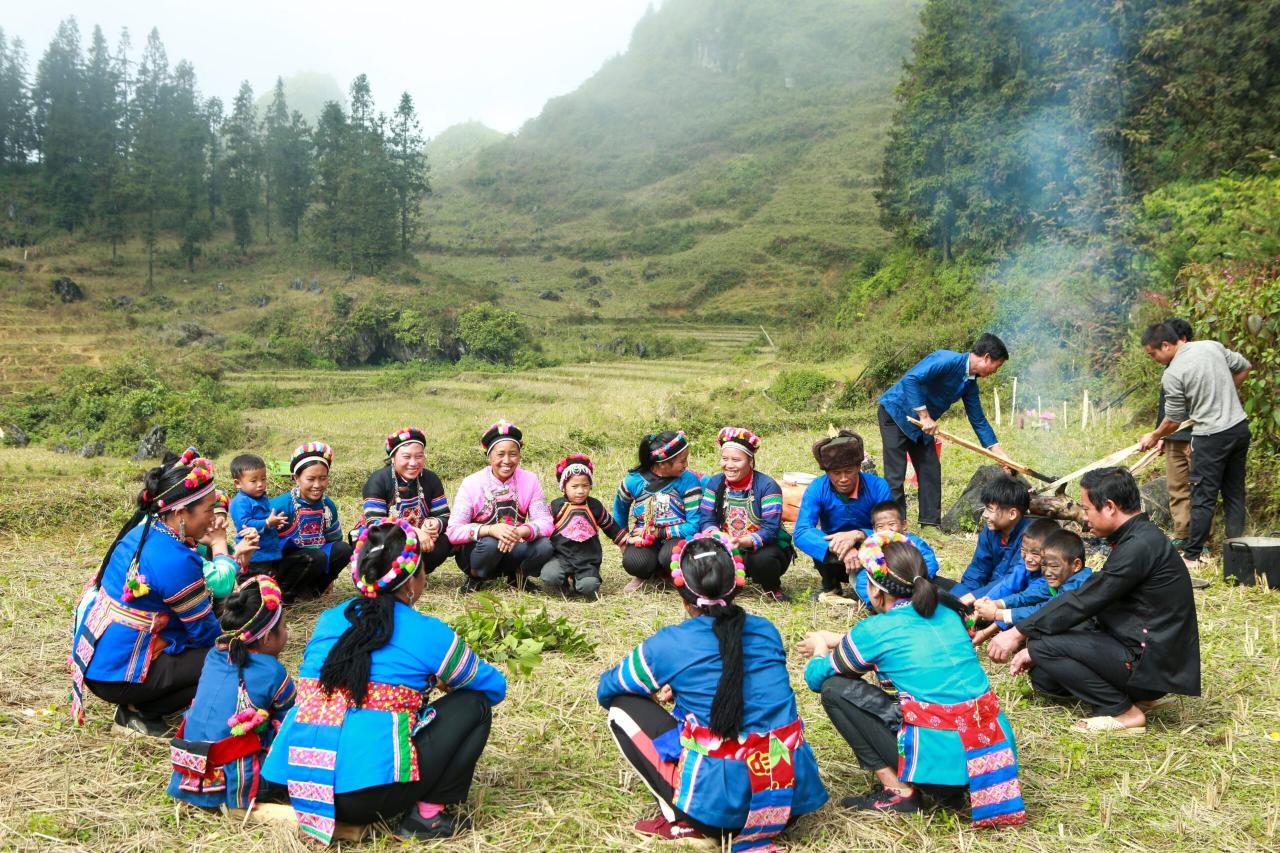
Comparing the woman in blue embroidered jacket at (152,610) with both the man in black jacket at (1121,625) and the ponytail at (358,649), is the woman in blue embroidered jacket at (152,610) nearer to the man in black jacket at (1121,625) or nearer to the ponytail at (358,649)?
the ponytail at (358,649)

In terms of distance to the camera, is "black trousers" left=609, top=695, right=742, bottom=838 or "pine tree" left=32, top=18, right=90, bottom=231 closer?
"black trousers" left=609, top=695, right=742, bottom=838

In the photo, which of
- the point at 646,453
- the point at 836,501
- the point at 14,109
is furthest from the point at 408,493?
the point at 14,109

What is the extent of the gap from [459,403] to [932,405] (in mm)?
18131

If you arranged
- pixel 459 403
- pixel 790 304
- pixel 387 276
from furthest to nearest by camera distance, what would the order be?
pixel 790 304, pixel 387 276, pixel 459 403

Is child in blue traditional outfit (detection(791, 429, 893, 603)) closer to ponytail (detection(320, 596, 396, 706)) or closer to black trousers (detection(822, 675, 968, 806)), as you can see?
black trousers (detection(822, 675, 968, 806))

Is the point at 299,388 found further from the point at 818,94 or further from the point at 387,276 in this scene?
the point at 818,94

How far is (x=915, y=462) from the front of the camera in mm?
6965

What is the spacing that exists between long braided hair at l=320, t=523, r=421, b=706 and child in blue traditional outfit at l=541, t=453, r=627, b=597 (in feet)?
10.1

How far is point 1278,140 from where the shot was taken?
16.0 m

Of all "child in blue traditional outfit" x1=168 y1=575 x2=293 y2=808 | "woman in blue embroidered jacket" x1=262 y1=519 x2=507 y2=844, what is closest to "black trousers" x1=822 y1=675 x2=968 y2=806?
"woman in blue embroidered jacket" x1=262 y1=519 x2=507 y2=844

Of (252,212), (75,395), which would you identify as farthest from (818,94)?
(75,395)

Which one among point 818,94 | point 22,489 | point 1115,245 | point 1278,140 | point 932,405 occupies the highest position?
point 818,94

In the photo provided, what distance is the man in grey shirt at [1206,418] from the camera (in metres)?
5.95

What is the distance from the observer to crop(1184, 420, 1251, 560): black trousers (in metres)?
5.96
